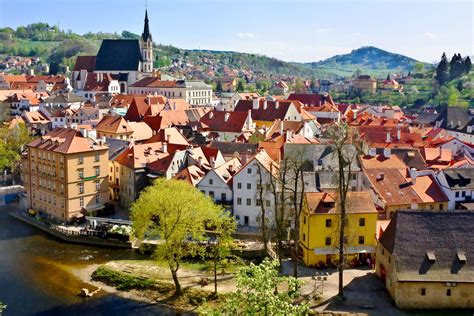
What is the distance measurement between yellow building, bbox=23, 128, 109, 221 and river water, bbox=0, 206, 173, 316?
357 centimetres

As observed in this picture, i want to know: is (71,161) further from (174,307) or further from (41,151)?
(174,307)

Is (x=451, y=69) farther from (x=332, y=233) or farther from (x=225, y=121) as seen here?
(x=332, y=233)

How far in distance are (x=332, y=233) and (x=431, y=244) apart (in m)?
7.65

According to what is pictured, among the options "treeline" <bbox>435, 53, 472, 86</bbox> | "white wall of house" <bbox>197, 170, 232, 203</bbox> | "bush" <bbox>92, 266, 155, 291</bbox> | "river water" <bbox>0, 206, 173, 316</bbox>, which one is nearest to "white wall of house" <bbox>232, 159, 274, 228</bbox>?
"white wall of house" <bbox>197, 170, 232, 203</bbox>

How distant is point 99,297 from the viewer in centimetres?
3781

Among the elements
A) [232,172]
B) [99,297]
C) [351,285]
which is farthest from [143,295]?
[232,172]

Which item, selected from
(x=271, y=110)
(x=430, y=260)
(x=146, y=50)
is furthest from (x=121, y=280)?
(x=146, y=50)

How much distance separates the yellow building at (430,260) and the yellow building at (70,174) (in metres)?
29.6

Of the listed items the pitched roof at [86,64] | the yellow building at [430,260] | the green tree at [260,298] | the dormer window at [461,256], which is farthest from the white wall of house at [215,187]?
the pitched roof at [86,64]

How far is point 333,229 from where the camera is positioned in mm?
40875

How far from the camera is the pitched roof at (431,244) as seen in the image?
3412 cm

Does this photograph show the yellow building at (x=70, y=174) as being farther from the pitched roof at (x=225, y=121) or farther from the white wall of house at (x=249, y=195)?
the pitched roof at (x=225, y=121)

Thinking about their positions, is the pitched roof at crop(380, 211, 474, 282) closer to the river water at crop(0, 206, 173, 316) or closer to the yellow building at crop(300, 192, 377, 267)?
the yellow building at crop(300, 192, 377, 267)

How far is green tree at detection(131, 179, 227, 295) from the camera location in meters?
37.9
